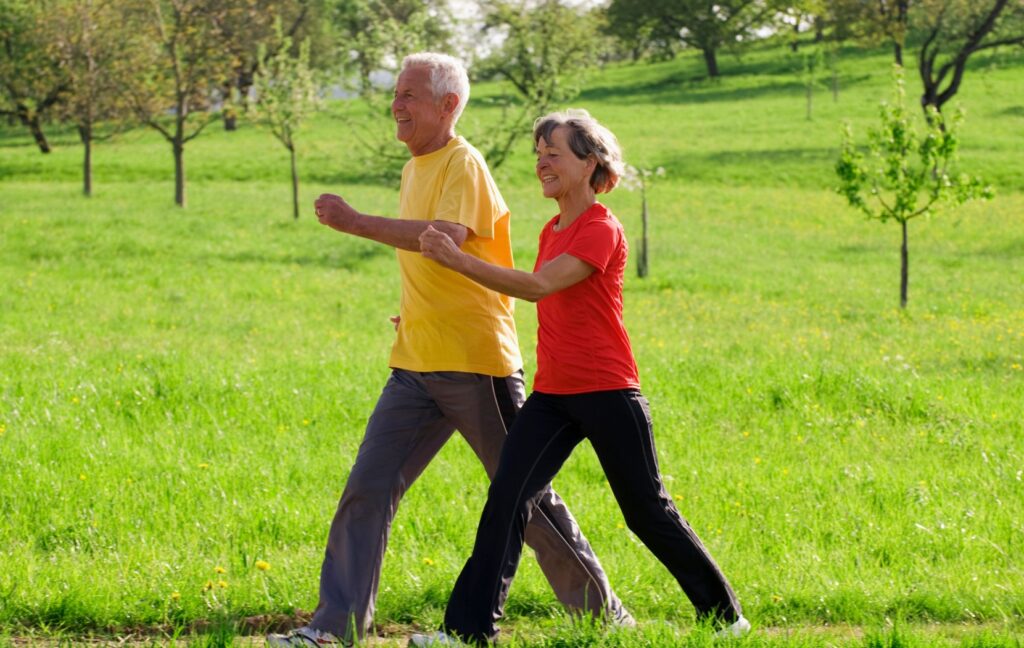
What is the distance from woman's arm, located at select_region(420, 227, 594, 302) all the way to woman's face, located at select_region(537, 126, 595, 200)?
31cm

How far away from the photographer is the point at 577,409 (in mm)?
4328

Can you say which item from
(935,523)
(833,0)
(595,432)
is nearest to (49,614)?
(595,432)

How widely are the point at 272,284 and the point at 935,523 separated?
14.2m

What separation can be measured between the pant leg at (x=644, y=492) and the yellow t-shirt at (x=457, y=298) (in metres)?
0.47

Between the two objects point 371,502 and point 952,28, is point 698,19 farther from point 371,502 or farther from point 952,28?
point 371,502

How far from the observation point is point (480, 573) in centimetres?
433

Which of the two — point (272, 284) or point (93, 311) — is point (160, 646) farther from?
point (272, 284)

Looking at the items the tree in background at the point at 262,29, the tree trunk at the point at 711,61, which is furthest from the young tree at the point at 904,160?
the tree trunk at the point at 711,61

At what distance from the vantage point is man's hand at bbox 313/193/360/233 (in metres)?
4.20

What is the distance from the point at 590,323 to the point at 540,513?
859 mm

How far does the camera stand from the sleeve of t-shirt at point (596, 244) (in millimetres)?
4242

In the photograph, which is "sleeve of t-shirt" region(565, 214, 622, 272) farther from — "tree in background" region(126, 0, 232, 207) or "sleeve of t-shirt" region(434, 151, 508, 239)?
"tree in background" region(126, 0, 232, 207)

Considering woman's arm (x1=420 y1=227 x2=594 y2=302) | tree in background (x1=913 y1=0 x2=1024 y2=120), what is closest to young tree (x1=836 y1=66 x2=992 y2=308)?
woman's arm (x1=420 y1=227 x2=594 y2=302)

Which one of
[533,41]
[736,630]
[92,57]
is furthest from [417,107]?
[533,41]
